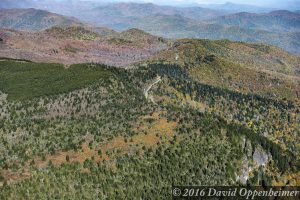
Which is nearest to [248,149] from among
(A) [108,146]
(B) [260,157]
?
(B) [260,157]

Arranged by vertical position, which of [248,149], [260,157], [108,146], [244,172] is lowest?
[260,157]

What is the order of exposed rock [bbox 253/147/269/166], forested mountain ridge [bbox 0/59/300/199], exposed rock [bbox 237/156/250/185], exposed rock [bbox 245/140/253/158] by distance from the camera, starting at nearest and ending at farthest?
forested mountain ridge [bbox 0/59/300/199] < exposed rock [bbox 237/156/250/185] < exposed rock [bbox 245/140/253/158] < exposed rock [bbox 253/147/269/166]

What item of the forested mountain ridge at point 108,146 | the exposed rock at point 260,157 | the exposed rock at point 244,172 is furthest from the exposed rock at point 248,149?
the exposed rock at point 244,172

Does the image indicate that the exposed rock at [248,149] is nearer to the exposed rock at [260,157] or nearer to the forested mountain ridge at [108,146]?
the forested mountain ridge at [108,146]

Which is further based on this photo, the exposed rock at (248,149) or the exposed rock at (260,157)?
the exposed rock at (260,157)

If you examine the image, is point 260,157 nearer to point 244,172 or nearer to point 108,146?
point 244,172

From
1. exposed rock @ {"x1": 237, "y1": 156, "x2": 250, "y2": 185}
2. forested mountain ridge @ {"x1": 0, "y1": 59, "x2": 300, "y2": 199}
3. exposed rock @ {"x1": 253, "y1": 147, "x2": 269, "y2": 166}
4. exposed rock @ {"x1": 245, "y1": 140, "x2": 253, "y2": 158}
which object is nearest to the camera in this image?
forested mountain ridge @ {"x1": 0, "y1": 59, "x2": 300, "y2": 199}

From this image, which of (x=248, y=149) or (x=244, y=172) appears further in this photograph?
(x=248, y=149)

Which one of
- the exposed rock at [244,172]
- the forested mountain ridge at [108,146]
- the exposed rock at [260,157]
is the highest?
the forested mountain ridge at [108,146]

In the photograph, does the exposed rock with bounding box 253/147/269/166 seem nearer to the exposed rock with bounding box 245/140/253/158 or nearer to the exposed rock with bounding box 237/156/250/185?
the exposed rock with bounding box 245/140/253/158

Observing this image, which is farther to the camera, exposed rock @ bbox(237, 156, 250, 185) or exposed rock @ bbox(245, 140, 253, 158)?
exposed rock @ bbox(245, 140, 253, 158)

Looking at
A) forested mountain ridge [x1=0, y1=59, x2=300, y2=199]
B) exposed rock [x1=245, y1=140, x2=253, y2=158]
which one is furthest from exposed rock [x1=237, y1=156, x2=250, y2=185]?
exposed rock [x1=245, y1=140, x2=253, y2=158]

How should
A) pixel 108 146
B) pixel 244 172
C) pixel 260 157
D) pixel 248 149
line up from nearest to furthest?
pixel 108 146, pixel 244 172, pixel 248 149, pixel 260 157
